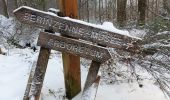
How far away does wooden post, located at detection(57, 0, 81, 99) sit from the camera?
463 centimetres

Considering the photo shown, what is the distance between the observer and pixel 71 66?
4.83 meters

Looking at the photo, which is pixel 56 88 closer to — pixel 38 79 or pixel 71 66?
pixel 71 66

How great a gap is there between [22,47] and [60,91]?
2989 mm

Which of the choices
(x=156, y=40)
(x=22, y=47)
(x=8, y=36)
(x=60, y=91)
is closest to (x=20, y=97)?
(x=60, y=91)

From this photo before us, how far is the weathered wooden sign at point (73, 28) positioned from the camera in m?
4.13

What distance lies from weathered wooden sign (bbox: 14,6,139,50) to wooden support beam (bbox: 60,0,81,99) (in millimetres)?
324

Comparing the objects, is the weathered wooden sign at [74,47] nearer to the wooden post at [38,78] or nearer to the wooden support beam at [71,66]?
the wooden post at [38,78]

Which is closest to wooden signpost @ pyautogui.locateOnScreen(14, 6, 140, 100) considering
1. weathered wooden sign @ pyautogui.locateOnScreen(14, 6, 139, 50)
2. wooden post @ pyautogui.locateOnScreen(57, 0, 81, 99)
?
weathered wooden sign @ pyautogui.locateOnScreen(14, 6, 139, 50)

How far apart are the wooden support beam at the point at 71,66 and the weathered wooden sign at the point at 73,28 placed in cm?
32

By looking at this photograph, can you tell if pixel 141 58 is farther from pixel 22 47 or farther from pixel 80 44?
pixel 22 47

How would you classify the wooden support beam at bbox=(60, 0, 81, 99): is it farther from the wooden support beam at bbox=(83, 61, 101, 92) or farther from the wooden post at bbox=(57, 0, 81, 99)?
the wooden support beam at bbox=(83, 61, 101, 92)

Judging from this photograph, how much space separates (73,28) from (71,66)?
70cm

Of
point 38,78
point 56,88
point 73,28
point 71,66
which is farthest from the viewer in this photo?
point 56,88

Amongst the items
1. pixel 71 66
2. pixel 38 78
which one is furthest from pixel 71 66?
pixel 38 78
